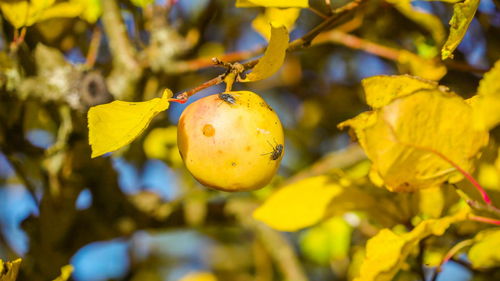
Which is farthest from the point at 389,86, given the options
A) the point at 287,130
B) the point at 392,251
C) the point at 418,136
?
the point at 287,130

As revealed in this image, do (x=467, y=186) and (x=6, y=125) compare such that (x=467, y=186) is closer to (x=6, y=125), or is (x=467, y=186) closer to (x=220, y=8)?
(x=6, y=125)

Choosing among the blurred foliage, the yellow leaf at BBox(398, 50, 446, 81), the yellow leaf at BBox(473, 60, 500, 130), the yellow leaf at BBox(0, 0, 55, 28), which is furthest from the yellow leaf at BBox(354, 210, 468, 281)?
the yellow leaf at BBox(0, 0, 55, 28)

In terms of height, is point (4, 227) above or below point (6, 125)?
below

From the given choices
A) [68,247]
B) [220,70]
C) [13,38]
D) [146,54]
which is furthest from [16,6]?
[220,70]

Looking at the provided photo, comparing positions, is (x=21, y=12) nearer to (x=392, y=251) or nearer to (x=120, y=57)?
(x=120, y=57)

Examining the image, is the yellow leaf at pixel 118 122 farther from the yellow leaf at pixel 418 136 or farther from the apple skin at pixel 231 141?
the yellow leaf at pixel 418 136

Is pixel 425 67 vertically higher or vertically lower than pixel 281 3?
lower
